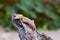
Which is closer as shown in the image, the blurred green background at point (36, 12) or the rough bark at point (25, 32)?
the rough bark at point (25, 32)

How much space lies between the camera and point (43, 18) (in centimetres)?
357

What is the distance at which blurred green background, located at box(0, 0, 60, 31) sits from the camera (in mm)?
3365

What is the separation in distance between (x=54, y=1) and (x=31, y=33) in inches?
126

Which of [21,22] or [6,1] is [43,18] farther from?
[21,22]

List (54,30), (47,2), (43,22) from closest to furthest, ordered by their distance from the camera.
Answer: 1. (54,30)
2. (43,22)
3. (47,2)

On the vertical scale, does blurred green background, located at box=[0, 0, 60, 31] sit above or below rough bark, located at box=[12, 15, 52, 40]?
above

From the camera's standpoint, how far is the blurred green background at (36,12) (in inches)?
132

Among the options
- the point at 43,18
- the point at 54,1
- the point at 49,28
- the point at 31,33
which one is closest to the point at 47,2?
the point at 54,1

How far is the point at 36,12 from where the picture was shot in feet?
11.5

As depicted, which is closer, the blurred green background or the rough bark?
the rough bark

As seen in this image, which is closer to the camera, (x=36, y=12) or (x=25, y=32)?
(x=25, y=32)

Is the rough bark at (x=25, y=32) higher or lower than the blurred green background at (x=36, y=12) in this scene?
lower

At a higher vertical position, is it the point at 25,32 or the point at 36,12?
the point at 36,12

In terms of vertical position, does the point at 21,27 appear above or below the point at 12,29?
below
